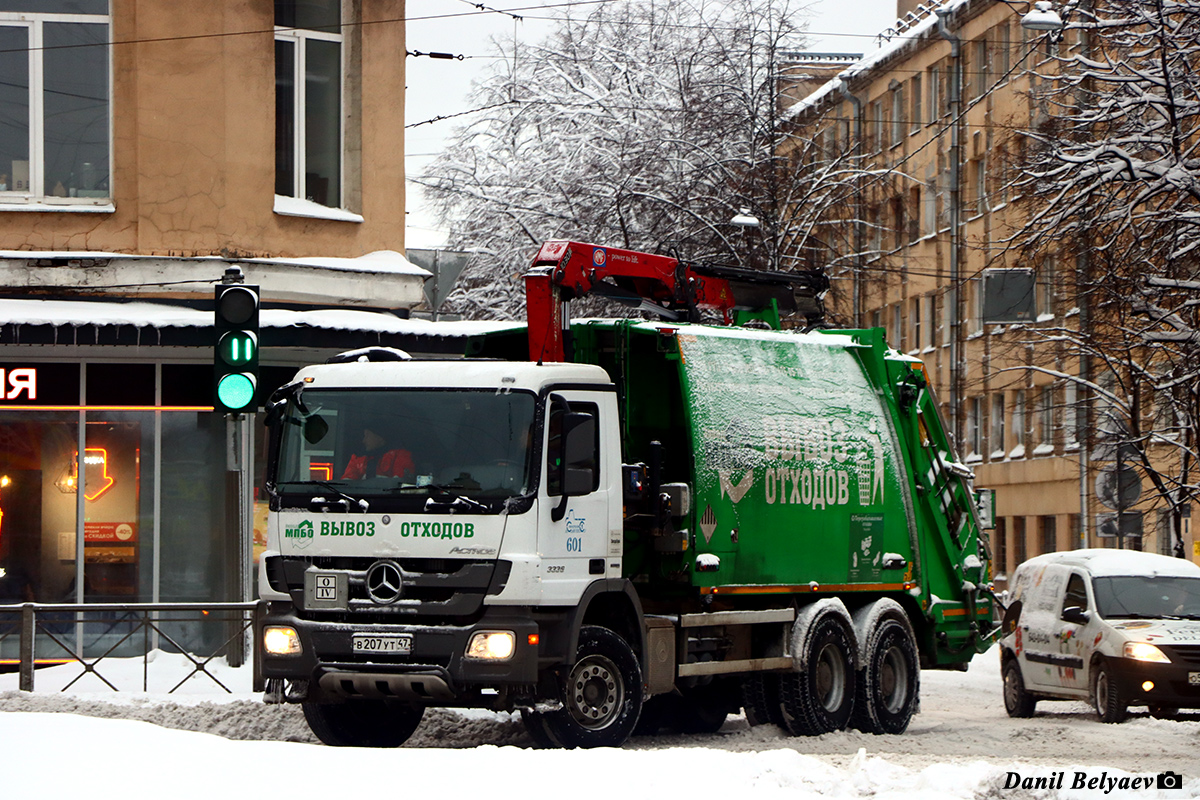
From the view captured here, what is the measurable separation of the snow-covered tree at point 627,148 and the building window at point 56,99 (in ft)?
35.1

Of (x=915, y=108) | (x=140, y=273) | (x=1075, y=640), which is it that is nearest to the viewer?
(x=1075, y=640)

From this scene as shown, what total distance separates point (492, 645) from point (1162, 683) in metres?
7.65

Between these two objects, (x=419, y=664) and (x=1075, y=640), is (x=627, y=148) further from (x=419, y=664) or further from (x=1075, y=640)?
(x=419, y=664)

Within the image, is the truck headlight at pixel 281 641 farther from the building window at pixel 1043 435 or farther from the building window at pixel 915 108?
the building window at pixel 915 108

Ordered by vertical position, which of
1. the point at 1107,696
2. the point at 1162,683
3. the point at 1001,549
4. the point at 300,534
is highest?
the point at 300,534

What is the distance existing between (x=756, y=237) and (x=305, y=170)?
41.2 ft

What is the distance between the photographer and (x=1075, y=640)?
18438 millimetres

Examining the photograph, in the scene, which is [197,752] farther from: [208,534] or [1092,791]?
[208,534]

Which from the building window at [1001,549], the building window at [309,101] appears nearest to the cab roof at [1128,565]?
the building window at [309,101]

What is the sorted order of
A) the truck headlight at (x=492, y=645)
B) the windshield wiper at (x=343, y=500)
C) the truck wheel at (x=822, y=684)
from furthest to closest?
the truck wheel at (x=822, y=684) → the windshield wiper at (x=343, y=500) → the truck headlight at (x=492, y=645)

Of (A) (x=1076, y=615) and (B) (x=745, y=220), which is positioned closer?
(A) (x=1076, y=615)

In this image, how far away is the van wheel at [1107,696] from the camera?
17.3m

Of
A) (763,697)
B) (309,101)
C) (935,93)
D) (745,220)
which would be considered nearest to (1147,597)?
(763,697)

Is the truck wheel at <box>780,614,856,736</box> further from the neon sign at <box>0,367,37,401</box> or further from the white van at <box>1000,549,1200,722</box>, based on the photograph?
the neon sign at <box>0,367,37,401</box>
